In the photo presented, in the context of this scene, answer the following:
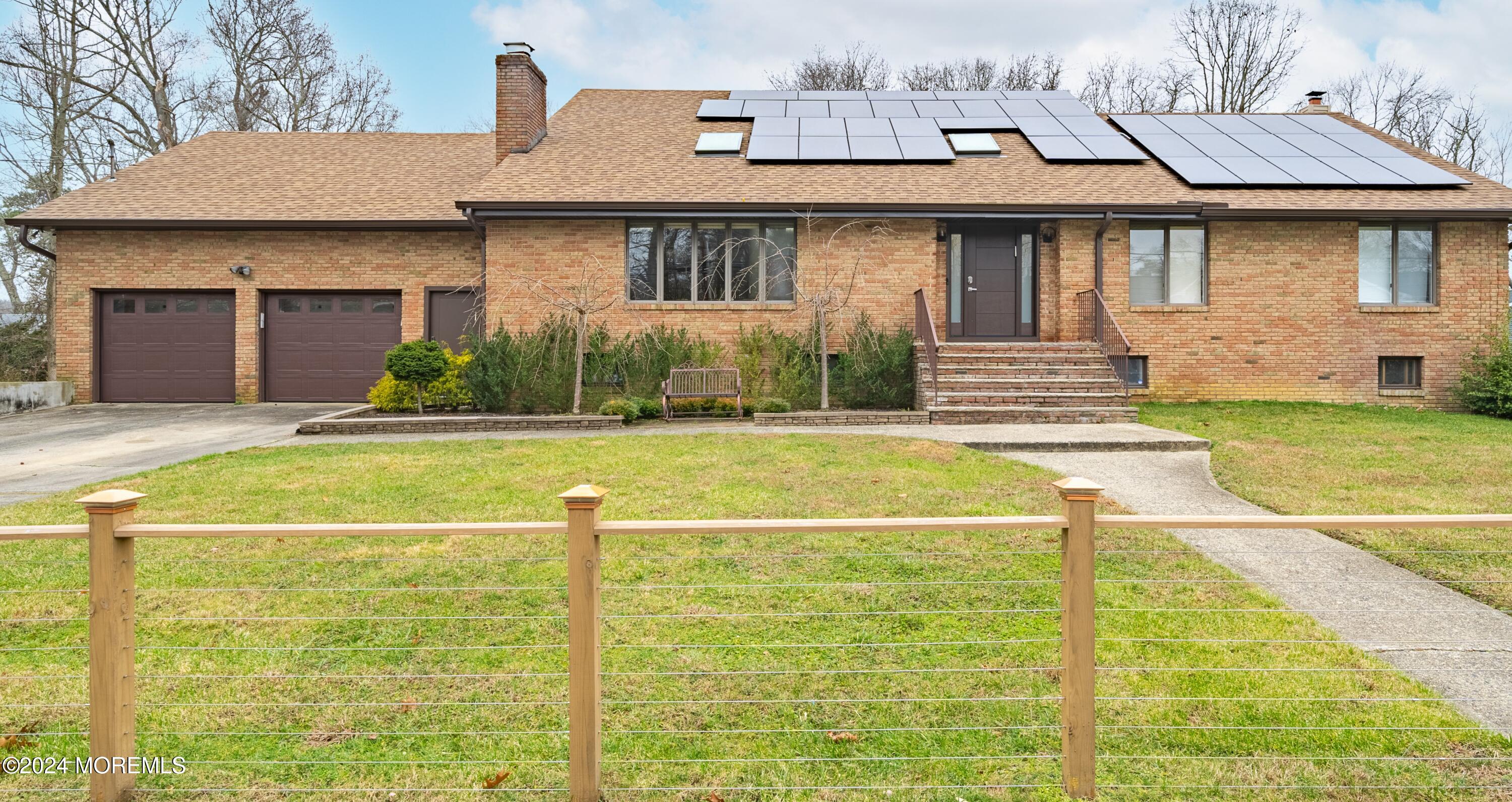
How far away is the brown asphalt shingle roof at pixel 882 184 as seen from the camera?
46.2 ft

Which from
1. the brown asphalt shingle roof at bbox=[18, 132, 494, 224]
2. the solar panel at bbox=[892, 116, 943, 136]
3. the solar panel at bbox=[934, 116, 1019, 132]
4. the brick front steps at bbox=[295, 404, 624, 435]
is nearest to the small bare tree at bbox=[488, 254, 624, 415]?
the brown asphalt shingle roof at bbox=[18, 132, 494, 224]

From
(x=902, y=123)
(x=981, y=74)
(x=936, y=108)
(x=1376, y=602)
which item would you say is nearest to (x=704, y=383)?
(x=902, y=123)

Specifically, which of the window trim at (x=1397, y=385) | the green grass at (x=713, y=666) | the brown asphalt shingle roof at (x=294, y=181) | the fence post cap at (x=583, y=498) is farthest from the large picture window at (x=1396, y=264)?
the fence post cap at (x=583, y=498)

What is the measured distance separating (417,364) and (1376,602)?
11985 mm

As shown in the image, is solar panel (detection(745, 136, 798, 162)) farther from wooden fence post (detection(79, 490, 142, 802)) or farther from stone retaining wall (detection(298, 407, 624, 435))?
wooden fence post (detection(79, 490, 142, 802))

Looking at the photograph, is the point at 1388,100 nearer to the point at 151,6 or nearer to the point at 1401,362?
the point at 1401,362

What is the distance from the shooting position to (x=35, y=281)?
21062mm

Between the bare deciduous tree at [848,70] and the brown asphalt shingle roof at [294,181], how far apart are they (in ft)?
49.2

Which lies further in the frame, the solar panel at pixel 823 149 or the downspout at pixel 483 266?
the solar panel at pixel 823 149

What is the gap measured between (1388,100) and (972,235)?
973 inches

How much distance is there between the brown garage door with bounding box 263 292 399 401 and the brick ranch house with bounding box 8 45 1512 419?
5 centimetres

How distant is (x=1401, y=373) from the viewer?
1484cm

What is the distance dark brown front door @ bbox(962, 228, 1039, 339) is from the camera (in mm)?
15125

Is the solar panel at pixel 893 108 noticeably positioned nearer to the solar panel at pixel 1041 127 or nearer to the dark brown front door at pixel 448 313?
the solar panel at pixel 1041 127
